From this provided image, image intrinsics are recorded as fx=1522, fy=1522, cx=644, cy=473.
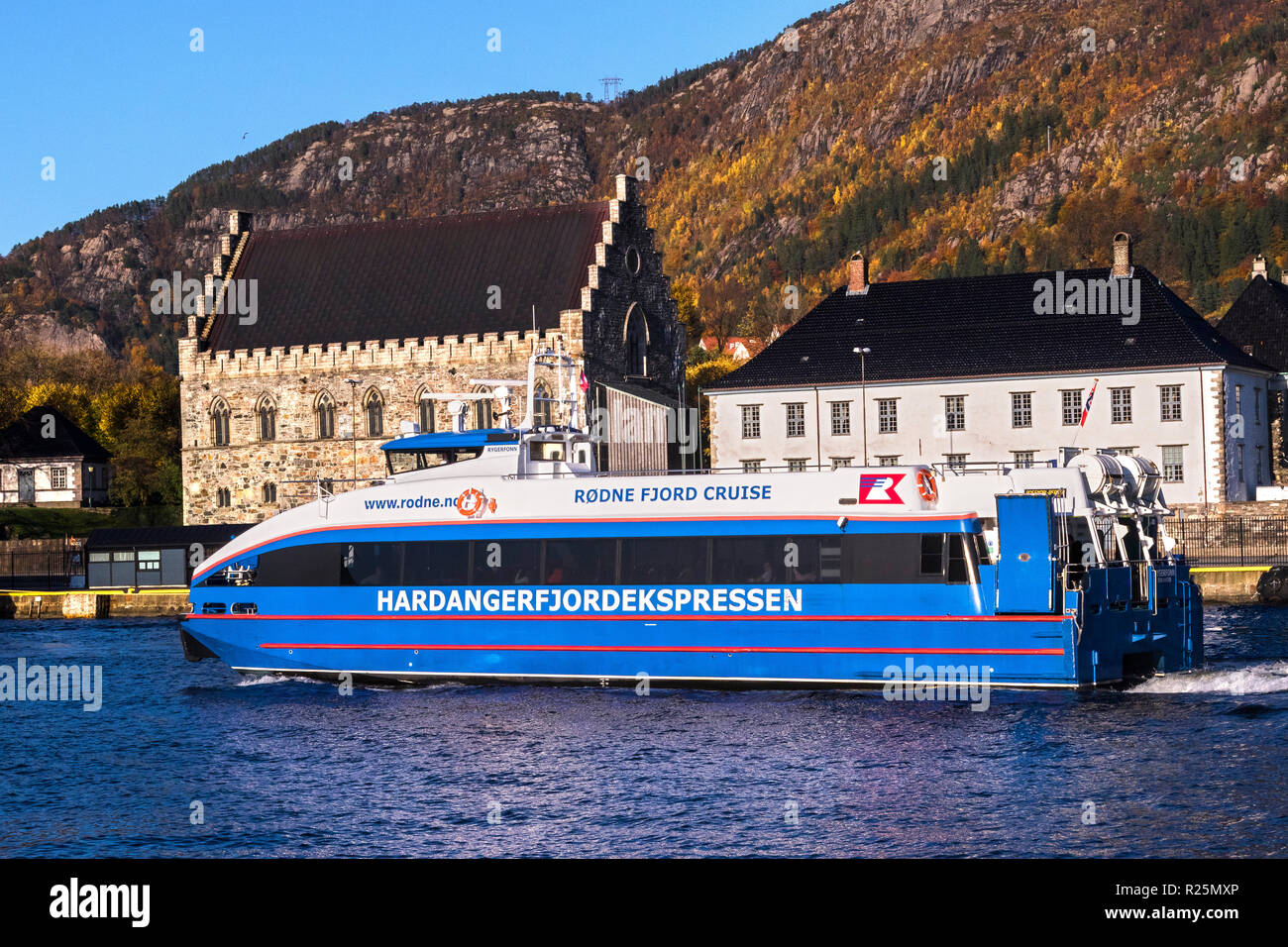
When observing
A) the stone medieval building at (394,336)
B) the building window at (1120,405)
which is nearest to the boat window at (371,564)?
the stone medieval building at (394,336)

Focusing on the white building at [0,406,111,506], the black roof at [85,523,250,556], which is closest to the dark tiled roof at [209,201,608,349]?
the black roof at [85,523,250,556]

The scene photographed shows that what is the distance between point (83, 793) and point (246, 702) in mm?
8516

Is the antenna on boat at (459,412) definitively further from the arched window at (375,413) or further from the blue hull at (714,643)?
the arched window at (375,413)

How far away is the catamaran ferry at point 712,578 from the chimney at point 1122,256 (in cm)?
3918

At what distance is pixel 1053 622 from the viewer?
2498 cm

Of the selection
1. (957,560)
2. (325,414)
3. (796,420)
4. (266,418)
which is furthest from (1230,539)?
(266,418)

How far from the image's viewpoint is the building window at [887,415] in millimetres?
64312

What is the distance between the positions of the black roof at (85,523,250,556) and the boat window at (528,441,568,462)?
30.2 metres

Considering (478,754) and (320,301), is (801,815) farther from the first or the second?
(320,301)

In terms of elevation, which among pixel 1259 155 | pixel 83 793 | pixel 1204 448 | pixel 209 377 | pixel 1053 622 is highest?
pixel 1259 155

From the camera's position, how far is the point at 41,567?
6756 cm

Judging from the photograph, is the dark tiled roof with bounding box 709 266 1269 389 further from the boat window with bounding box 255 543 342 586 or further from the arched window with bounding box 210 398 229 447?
the boat window with bounding box 255 543 342 586

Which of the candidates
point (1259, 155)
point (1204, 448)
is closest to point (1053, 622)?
point (1204, 448)

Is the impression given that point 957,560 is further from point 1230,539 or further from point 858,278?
point 858,278
